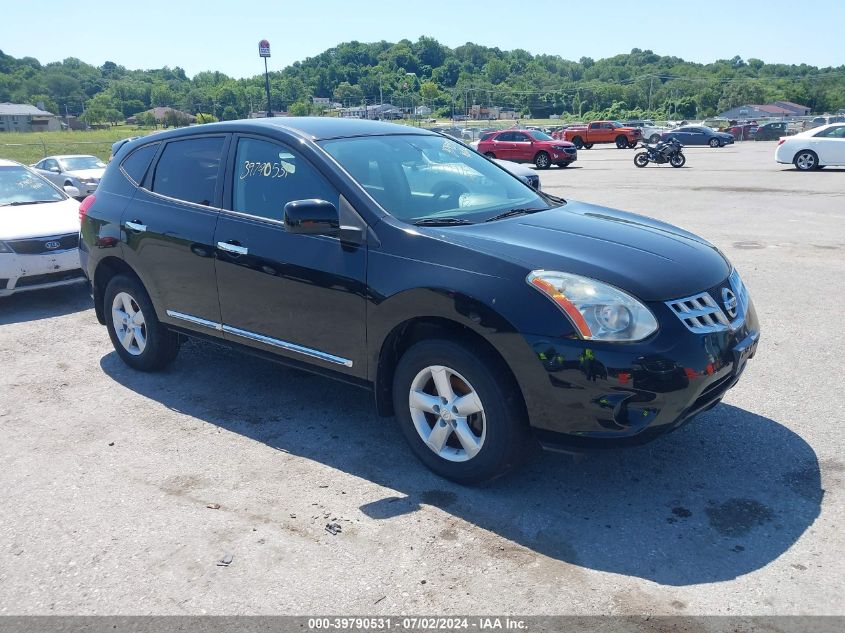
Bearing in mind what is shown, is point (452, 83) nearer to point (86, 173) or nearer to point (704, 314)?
point (86, 173)

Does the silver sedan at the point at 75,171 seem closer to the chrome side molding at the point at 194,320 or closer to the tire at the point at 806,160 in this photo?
the chrome side molding at the point at 194,320

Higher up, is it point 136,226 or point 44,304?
point 136,226

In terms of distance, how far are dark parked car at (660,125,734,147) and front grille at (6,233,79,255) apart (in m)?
41.7

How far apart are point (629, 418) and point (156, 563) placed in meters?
2.15

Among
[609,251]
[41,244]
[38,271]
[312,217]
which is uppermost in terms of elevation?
[312,217]

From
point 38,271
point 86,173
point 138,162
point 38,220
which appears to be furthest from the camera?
point 86,173

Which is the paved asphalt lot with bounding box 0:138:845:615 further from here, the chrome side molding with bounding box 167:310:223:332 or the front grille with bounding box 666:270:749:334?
the front grille with bounding box 666:270:749:334

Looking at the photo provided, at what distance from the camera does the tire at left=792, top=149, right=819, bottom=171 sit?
75.3 feet

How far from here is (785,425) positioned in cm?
439

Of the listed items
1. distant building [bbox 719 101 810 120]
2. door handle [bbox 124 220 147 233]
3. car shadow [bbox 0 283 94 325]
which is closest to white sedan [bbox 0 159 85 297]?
car shadow [bbox 0 283 94 325]

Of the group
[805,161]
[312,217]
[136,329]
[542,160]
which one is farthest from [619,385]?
[542,160]

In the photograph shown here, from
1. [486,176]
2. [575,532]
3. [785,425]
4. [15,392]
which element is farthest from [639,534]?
[15,392]

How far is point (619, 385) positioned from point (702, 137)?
153 ft

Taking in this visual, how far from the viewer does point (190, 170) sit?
16.6 feet
